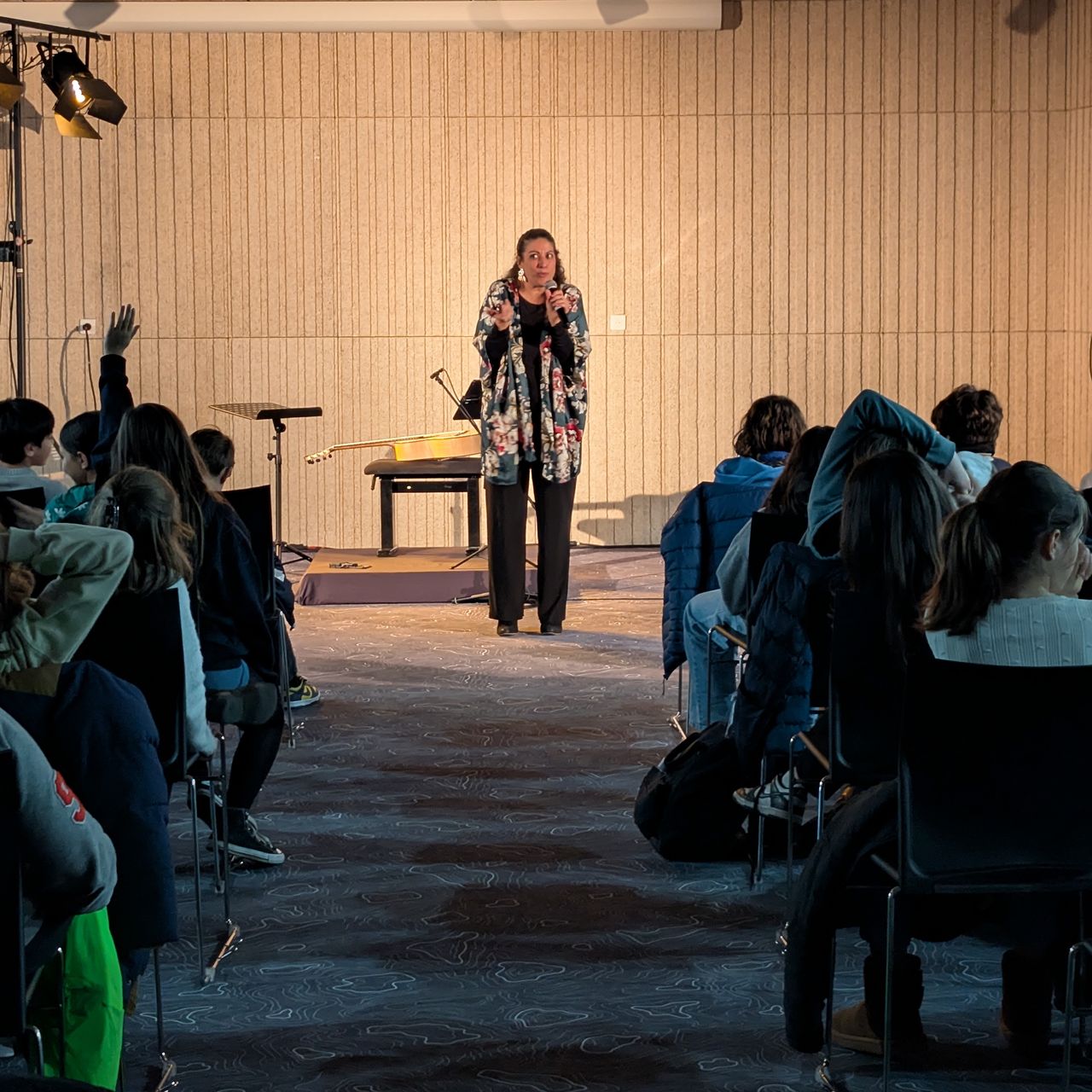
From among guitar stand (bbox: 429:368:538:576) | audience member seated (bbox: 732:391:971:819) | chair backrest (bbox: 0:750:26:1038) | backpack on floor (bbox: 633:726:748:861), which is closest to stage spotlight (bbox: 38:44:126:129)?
guitar stand (bbox: 429:368:538:576)

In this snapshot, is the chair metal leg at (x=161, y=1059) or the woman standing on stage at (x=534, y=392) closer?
the chair metal leg at (x=161, y=1059)

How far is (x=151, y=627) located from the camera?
318cm

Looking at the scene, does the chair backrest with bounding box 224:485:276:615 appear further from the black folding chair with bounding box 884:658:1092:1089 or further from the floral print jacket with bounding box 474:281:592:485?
the black folding chair with bounding box 884:658:1092:1089

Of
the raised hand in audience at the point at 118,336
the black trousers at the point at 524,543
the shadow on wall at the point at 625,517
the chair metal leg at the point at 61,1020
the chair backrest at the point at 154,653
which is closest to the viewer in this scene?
the chair metal leg at the point at 61,1020

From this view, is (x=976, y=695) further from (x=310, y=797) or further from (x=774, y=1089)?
(x=310, y=797)

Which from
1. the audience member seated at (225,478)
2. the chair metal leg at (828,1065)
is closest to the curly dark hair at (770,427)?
the audience member seated at (225,478)

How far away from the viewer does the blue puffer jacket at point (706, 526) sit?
5.03 m

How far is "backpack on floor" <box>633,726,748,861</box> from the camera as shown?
4.05 meters

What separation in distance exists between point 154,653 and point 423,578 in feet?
17.8

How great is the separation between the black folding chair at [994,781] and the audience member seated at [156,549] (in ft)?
5.07

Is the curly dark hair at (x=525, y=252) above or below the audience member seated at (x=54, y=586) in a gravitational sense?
above

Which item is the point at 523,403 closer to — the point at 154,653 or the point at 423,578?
the point at 423,578

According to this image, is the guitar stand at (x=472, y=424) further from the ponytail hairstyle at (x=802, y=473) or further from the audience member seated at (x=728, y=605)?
the ponytail hairstyle at (x=802, y=473)

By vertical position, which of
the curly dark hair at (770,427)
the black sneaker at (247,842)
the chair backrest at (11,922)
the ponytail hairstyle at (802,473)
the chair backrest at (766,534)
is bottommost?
the black sneaker at (247,842)
